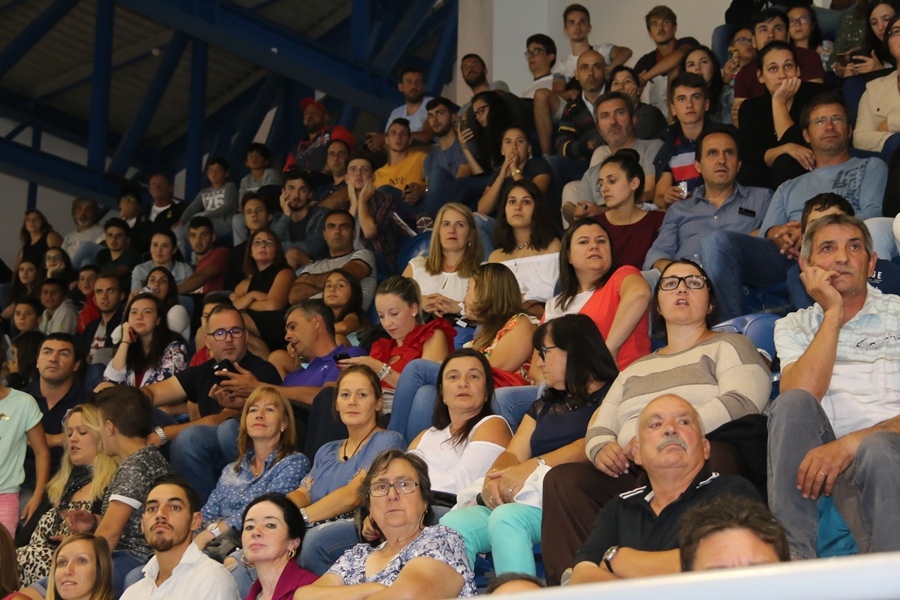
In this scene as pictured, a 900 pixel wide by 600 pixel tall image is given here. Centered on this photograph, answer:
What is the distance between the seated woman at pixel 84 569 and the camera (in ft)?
12.0

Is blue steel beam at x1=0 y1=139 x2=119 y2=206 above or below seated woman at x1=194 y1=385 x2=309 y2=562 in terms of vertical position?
above

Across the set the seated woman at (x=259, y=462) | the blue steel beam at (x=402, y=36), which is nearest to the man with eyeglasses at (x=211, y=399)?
the seated woman at (x=259, y=462)

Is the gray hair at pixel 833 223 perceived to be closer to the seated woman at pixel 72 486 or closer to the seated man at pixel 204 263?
the seated woman at pixel 72 486

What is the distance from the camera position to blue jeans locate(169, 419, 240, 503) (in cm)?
456

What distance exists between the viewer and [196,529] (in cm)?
391

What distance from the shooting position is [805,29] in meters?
5.79

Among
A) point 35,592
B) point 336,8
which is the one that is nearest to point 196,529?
point 35,592

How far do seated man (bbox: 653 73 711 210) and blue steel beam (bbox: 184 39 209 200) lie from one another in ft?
20.0

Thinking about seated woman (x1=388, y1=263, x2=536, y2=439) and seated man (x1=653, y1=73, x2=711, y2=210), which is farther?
seated man (x1=653, y1=73, x2=711, y2=210)

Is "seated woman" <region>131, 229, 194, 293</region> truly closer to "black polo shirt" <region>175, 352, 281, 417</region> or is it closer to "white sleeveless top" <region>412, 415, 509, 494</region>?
"black polo shirt" <region>175, 352, 281, 417</region>

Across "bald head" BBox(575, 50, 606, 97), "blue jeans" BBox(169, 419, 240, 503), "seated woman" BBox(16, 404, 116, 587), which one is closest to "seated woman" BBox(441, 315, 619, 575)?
"blue jeans" BBox(169, 419, 240, 503)

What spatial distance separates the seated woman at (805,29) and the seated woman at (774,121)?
0.59 meters

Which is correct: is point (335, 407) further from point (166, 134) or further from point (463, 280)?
point (166, 134)

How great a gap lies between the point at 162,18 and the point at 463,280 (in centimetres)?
354
